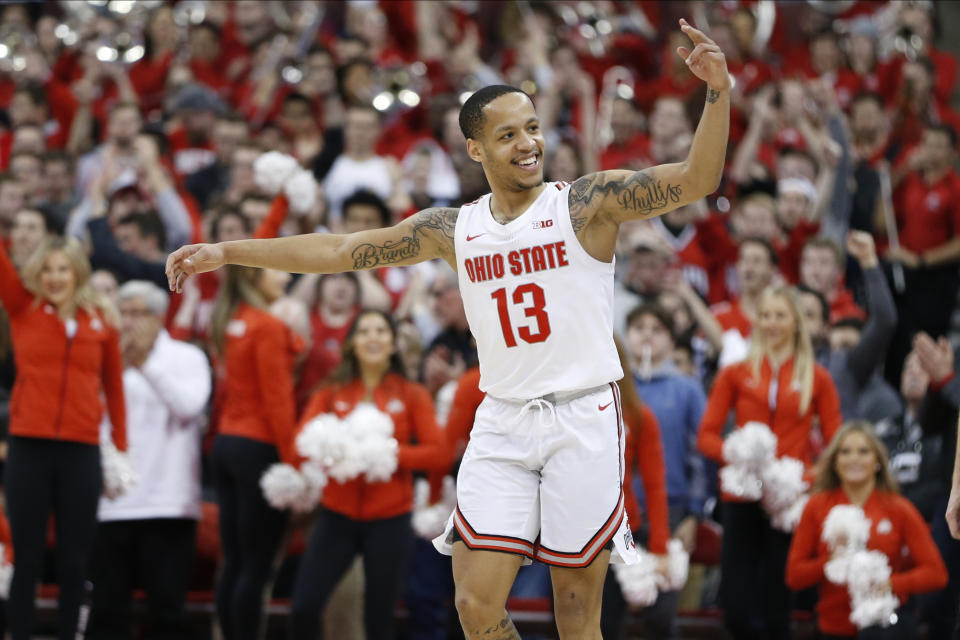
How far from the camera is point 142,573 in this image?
7793 millimetres

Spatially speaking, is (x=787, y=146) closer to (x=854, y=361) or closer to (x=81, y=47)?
(x=854, y=361)

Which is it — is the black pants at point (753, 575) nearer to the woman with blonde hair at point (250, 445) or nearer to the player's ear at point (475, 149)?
the woman with blonde hair at point (250, 445)

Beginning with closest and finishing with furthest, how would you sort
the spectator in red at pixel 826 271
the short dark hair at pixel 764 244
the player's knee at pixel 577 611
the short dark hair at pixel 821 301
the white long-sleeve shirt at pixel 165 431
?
1. the player's knee at pixel 577 611
2. the white long-sleeve shirt at pixel 165 431
3. the short dark hair at pixel 821 301
4. the short dark hair at pixel 764 244
5. the spectator in red at pixel 826 271

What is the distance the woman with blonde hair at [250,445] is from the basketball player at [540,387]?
2794 millimetres

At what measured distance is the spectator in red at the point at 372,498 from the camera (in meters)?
7.20

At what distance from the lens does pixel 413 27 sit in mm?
13859

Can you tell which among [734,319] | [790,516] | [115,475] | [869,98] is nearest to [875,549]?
[790,516]

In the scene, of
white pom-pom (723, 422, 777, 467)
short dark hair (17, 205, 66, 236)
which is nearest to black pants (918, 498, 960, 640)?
white pom-pom (723, 422, 777, 467)

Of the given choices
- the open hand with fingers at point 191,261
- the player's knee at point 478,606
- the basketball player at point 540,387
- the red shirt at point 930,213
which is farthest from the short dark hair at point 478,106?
the red shirt at point 930,213

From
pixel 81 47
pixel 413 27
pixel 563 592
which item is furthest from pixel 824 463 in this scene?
pixel 81 47

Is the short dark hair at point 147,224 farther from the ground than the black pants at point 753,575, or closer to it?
farther from the ground

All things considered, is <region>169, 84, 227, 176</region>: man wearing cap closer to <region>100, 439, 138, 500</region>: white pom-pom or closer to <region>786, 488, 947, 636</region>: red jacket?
<region>100, 439, 138, 500</region>: white pom-pom

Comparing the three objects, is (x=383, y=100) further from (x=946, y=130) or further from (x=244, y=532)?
(x=244, y=532)

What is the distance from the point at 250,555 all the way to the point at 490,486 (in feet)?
10.1
